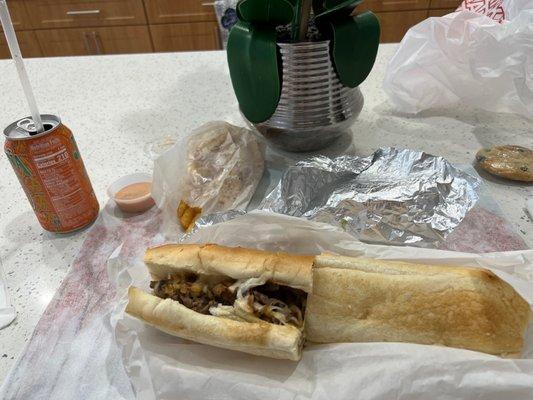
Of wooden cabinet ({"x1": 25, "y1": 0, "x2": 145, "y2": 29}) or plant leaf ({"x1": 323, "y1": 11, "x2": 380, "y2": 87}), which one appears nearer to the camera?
plant leaf ({"x1": 323, "y1": 11, "x2": 380, "y2": 87})

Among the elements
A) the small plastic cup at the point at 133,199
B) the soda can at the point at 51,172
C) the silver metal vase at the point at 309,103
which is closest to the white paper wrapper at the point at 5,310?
the soda can at the point at 51,172

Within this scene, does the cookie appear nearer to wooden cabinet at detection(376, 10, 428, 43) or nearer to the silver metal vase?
the silver metal vase

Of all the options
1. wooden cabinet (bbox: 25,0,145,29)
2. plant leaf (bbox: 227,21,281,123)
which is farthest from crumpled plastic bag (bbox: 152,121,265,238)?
wooden cabinet (bbox: 25,0,145,29)

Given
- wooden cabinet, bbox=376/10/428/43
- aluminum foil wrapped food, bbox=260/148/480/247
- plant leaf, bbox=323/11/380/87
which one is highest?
plant leaf, bbox=323/11/380/87

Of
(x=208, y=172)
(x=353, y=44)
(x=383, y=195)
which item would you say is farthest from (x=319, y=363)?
(x=353, y=44)

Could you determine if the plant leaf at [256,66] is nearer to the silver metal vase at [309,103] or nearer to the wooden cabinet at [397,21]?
the silver metal vase at [309,103]

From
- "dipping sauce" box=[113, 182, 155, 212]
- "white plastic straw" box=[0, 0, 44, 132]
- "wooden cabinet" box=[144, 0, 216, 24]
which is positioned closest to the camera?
"white plastic straw" box=[0, 0, 44, 132]

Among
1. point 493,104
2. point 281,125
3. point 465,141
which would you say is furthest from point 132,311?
point 493,104
